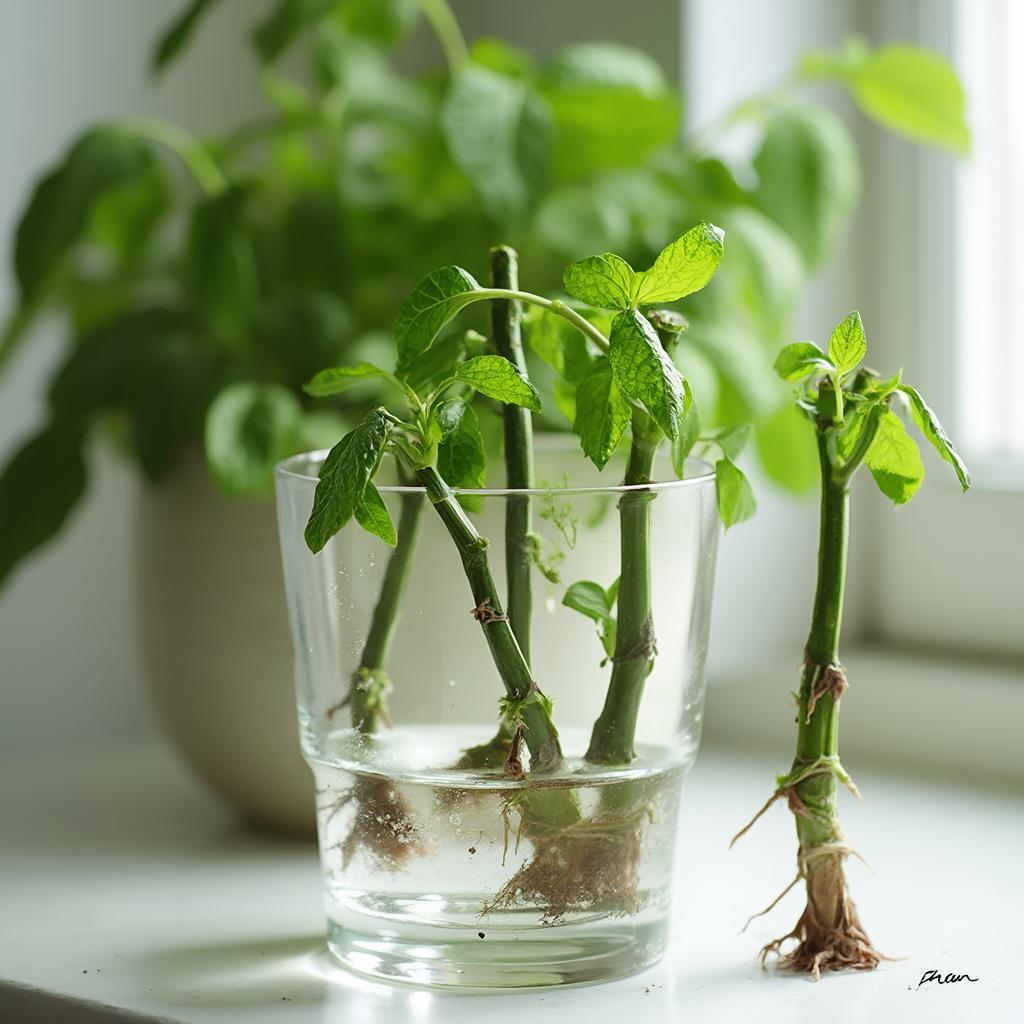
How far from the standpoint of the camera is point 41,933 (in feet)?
2.29

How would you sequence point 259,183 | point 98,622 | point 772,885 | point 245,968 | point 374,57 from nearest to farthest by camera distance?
point 245,968 < point 772,885 < point 259,183 < point 374,57 < point 98,622

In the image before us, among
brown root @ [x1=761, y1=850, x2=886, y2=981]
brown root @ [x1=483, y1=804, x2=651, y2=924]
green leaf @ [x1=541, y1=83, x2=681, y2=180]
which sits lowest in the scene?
brown root @ [x1=761, y1=850, x2=886, y2=981]

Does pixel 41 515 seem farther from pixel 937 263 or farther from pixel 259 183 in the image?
pixel 937 263

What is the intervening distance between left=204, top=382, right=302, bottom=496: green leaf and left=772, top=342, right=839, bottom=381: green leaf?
30 cm

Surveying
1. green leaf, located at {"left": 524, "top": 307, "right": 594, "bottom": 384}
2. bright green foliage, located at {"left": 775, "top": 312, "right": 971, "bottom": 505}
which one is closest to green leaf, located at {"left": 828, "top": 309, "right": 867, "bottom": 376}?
bright green foliage, located at {"left": 775, "top": 312, "right": 971, "bottom": 505}

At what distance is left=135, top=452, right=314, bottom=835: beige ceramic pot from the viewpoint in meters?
0.82

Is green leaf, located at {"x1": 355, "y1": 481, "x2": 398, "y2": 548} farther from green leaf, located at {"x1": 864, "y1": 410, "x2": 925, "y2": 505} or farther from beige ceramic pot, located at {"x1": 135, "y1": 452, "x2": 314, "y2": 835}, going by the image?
beige ceramic pot, located at {"x1": 135, "y1": 452, "x2": 314, "y2": 835}

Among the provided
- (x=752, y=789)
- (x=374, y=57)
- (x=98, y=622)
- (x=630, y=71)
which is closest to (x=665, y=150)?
(x=630, y=71)

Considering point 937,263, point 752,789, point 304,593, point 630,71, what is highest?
point 630,71

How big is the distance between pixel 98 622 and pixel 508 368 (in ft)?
2.83

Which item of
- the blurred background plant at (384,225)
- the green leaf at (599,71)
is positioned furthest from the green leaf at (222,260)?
the green leaf at (599,71)

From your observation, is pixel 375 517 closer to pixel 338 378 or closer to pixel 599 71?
pixel 338 378

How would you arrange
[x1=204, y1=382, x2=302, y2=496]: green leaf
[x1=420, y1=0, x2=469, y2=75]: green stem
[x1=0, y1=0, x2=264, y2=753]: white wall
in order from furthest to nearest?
[x1=0, y1=0, x2=264, y2=753]: white wall → [x1=420, y1=0, x2=469, y2=75]: green stem → [x1=204, y1=382, x2=302, y2=496]: green leaf
